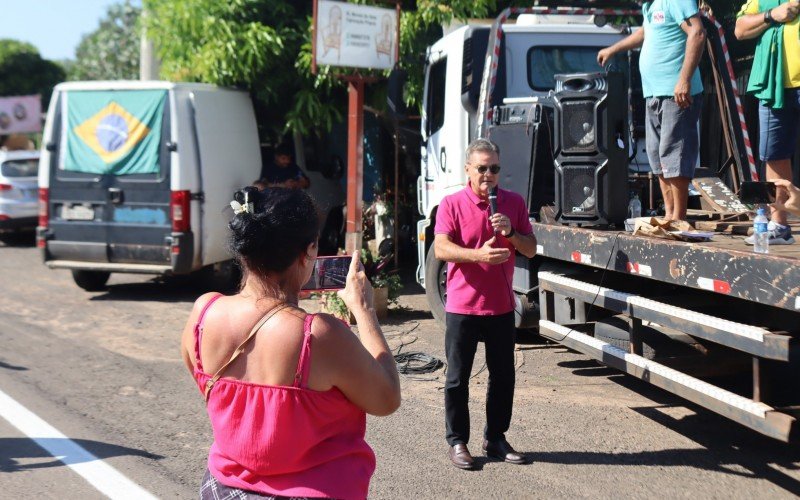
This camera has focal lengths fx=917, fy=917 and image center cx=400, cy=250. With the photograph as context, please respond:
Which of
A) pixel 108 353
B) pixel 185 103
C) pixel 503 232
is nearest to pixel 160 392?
pixel 108 353

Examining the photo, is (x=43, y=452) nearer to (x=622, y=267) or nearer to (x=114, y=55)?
(x=622, y=267)

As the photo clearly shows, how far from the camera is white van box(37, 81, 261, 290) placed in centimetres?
1037

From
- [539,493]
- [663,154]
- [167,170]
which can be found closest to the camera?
[539,493]

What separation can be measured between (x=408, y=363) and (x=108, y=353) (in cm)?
276

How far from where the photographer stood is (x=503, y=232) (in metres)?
5.02

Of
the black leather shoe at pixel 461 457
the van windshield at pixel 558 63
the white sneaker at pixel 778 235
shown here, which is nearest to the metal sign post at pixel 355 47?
the van windshield at pixel 558 63

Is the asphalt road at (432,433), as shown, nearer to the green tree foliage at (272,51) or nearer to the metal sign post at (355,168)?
the metal sign post at (355,168)

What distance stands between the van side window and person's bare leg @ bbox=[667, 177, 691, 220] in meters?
3.17

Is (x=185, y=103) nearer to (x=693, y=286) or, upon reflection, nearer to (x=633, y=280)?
(x=633, y=280)

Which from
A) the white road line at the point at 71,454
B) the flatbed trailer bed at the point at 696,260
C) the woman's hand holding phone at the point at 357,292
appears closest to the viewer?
the woman's hand holding phone at the point at 357,292

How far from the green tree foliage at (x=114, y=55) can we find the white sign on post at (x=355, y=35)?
66.5 ft

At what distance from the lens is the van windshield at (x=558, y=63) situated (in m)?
8.30

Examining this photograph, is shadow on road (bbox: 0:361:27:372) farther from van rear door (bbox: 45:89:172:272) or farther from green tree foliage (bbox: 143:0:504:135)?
green tree foliage (bbox: 143:0:504:135)

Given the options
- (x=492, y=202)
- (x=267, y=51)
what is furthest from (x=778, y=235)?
(x=267, y=51)
